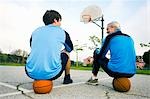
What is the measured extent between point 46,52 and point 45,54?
0.03m

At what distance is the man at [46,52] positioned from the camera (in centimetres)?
449

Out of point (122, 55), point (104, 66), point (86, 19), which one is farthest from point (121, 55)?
point (86, 19)

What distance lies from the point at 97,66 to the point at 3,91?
5.54 ft

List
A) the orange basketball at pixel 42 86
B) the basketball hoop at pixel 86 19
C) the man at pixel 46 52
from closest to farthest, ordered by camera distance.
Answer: the orange basketball at pixel 42 86
the man at pixel 46 52
the basketball hoop at pixel 86 19

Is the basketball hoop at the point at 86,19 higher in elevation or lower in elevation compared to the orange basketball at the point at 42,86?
higher

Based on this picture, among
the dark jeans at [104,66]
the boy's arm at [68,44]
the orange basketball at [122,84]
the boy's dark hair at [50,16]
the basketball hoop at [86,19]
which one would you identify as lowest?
the orange basketball at [122,84]

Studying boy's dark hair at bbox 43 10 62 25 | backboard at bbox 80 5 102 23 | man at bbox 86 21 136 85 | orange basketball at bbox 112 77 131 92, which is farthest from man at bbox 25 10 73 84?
backboard at bbox 80 5 102 23

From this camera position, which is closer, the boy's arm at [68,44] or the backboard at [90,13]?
the boy's arm at [68,44]

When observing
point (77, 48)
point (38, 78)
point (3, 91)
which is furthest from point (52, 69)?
point (77, 48)

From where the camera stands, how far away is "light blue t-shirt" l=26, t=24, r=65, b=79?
4.48m

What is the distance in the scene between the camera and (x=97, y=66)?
5.38m

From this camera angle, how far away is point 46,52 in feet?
14.8

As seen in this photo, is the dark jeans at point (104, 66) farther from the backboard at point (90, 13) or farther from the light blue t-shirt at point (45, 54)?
the backboard at point (90, 13)

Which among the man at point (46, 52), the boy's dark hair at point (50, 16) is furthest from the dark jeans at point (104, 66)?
the boy's dark hair at point (50, 16)
